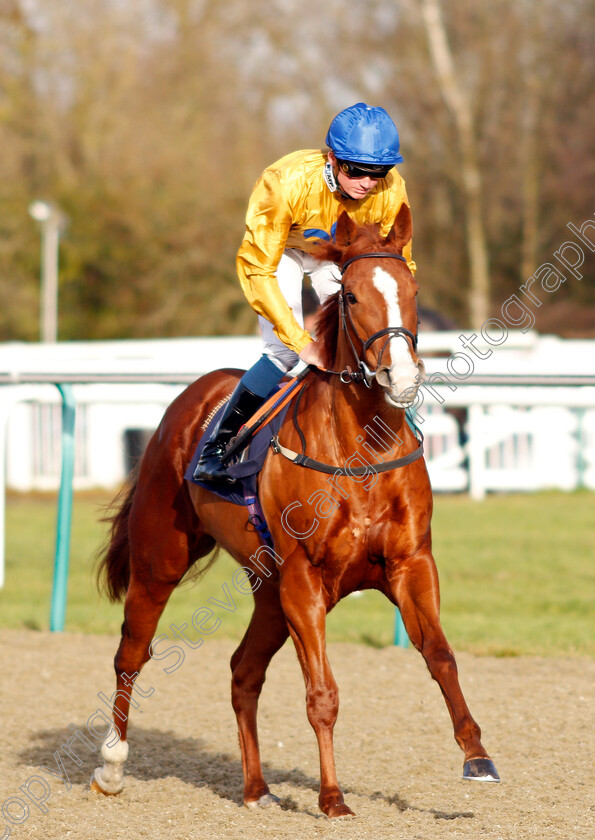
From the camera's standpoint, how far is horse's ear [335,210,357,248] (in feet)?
11.1

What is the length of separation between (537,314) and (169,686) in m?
15.9

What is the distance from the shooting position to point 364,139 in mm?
3447

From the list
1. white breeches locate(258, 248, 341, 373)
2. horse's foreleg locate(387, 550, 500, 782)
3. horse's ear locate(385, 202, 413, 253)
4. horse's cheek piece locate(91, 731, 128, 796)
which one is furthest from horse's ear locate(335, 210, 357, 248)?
horse's cheek piece locate(91, 731, 128, 796)

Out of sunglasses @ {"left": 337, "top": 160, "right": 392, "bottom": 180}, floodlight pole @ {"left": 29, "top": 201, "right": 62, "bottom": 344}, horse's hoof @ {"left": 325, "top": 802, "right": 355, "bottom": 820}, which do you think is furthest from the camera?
floodlight pole @ {"left": 29, "top": 201, "right": 62, "bottom": 344}

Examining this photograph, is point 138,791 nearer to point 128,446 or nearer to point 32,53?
point 128,446

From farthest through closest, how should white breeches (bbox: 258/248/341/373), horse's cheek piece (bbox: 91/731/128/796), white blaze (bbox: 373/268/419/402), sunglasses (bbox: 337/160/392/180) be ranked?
horse's cheek piece (bbox: 91/731/128/796)
white breeches (bbox: 258/248/341/373)
sunglasses (bbox: 337/160/392/180)
white blaze (bbox: 373/268/419/402)

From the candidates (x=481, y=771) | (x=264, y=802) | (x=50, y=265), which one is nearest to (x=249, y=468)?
(x=264, y=802)

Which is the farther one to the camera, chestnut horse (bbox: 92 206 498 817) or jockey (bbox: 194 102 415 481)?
jockey (bbox: 194 102 415 481)

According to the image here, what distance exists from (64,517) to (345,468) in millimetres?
3191

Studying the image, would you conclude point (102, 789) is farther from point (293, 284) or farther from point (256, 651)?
point (293, 284)

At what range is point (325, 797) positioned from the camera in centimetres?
331

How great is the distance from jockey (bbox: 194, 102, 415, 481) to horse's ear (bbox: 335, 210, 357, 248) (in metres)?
0.07

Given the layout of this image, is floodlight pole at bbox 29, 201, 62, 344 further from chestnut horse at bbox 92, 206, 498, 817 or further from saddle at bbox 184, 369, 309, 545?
chestnut horse at bbox 92, 206, 498, 817

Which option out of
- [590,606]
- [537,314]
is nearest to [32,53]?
[537,314]
